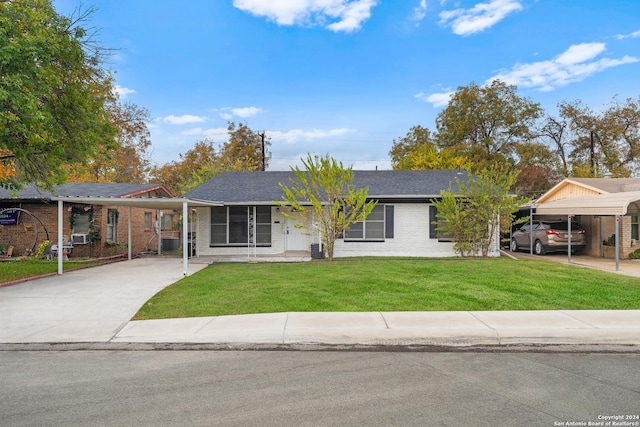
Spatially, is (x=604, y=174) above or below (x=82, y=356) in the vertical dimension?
above

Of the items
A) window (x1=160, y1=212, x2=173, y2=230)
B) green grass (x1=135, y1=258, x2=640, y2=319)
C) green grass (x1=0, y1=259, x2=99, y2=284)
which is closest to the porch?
green grass (x1=135, y1=258, x2=640, y2=319)

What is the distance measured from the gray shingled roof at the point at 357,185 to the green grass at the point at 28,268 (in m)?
4.93

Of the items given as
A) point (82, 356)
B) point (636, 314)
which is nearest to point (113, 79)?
point (82, 356)

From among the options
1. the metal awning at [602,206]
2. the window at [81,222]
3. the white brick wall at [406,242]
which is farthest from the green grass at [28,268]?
the metal awning at [602,206]

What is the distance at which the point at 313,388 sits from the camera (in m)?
4.70

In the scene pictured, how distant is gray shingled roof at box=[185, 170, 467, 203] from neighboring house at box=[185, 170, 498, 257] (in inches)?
1.6

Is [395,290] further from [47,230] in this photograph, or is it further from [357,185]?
[47,230]

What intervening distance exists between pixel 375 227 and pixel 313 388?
13.7 metres

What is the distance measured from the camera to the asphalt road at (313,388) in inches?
Answer: 157

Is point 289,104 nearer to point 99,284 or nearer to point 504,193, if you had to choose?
point 504,193

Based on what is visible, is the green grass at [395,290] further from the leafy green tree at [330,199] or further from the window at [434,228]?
the window at [434,228]

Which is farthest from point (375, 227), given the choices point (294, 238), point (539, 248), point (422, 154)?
point (422, 154)

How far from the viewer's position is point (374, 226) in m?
18.1

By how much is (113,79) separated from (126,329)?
9831 mm
